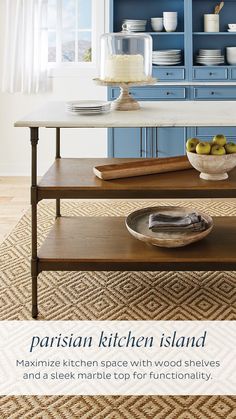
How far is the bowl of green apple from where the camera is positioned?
8.07 feet

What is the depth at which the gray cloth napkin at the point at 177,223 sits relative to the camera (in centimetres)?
258

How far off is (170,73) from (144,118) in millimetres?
2502

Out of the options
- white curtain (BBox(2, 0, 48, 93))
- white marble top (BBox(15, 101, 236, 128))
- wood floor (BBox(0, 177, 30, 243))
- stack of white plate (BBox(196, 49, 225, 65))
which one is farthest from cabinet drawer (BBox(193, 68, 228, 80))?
white marble top (BBox(15, 101, 236, 128))

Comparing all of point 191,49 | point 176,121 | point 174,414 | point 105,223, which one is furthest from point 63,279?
point 191,49

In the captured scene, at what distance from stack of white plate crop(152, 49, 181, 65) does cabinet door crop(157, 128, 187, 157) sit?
563 millimetres

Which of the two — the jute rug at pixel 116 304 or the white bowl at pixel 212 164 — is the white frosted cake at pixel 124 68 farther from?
the jute rug at pixel 116 304

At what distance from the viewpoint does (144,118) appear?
2.43m

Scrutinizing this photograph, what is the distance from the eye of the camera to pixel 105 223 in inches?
116

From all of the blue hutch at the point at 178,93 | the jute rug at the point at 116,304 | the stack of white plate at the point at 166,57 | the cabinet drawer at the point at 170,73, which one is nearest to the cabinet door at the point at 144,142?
the blue hutch at the point at 178,93

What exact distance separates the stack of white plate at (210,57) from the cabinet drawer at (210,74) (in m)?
0.10

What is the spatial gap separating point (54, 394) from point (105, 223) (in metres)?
1.17

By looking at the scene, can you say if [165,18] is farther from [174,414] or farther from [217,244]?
[174,414]

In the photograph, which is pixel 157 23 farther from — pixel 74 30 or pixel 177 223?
pixel 177 223

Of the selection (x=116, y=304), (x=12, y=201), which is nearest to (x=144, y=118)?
(x=116, y=304)
